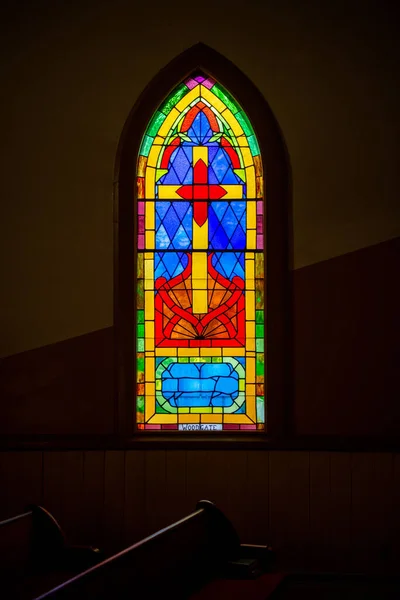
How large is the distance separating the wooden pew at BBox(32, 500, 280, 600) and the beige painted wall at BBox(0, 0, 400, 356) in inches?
66.2

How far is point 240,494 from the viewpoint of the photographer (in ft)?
16.2

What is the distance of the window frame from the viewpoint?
509 cm

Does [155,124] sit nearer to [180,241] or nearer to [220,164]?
[220,164]

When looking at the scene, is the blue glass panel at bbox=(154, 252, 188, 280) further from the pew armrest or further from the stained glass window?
the pew armrest

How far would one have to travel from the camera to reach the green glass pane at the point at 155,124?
533 centimetres

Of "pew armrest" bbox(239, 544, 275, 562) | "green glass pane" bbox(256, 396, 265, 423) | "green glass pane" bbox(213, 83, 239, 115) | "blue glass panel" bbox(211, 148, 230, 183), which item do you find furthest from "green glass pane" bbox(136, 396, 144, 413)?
"green glass pane" bbox(213, 83, 239, 115)
